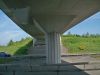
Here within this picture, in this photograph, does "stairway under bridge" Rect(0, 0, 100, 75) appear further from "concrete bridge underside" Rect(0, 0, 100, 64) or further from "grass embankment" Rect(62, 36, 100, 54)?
"grass embankment" Rect(62, 36, 100, 54)

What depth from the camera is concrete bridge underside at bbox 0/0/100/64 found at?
804 inches

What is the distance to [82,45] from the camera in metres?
88.1

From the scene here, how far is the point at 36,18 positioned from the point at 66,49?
184ft

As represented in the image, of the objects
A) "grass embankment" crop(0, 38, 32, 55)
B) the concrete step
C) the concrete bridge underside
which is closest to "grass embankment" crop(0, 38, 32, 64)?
"grass embankment" crop(0, 38, 32, 55)

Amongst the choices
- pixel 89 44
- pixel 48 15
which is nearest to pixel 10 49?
pixel 89 44

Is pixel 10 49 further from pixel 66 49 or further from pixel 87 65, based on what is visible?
pixel 87 65

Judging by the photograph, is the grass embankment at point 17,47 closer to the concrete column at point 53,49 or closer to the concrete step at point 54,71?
the concrete column at point 53,49

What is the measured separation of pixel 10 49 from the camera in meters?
88.2

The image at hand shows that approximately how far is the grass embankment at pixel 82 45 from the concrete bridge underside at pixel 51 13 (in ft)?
148

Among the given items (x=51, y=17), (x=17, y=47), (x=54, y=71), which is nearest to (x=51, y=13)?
(x=51, y=17)

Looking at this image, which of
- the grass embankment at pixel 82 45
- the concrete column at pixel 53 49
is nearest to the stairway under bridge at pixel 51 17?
the concrete column at pixel 53 49

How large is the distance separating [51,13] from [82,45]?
62416 mm

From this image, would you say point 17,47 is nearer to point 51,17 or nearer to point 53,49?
point 53,49

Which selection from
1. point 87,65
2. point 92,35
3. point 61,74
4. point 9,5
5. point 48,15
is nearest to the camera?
point 9,5
